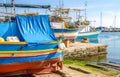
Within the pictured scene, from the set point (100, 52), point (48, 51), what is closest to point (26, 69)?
point (48, 51)

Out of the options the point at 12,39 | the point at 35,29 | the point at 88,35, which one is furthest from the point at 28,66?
the point at 88,35

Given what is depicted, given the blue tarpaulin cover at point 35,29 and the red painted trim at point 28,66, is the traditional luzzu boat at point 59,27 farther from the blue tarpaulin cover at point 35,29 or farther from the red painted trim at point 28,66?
the red painted trim at point 28,66

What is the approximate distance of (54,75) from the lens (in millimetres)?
16469

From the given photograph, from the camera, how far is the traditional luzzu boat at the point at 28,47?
15203 mm

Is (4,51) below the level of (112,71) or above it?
above

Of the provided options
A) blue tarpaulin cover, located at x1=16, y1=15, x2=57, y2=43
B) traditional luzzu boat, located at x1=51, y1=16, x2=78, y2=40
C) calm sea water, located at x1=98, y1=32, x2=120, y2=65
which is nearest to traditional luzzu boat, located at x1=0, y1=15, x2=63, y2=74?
blue tarpaulin cover, located at x1=16, y1=15, x2=57, y2=43

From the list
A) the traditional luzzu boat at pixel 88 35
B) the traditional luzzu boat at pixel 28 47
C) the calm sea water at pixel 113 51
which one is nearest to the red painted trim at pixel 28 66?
the traditional luzzu boat at pixel 28 47

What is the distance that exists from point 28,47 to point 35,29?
2.39 m

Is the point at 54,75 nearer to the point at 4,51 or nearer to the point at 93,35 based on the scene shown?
the point at 4,51

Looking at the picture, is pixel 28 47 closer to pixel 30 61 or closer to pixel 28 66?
pixel 30 61

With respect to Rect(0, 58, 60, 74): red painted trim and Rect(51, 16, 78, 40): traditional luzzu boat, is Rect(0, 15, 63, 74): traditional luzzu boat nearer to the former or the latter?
Rect(0, 58, 60, 74): red painted trim

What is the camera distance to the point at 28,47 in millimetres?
15656

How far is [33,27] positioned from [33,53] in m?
2.38

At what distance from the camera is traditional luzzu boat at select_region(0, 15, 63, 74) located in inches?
599
